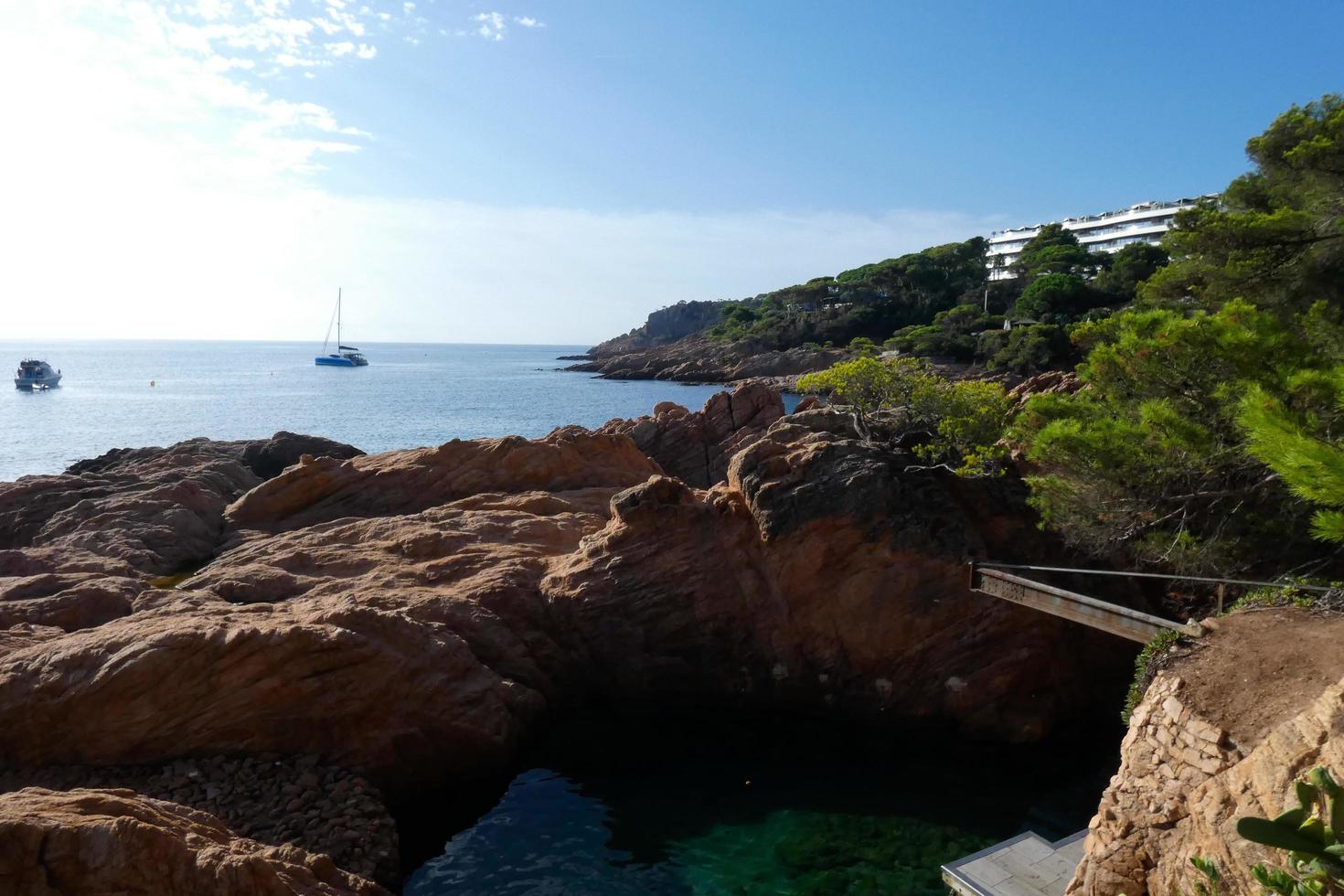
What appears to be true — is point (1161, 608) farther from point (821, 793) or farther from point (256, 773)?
point (256, 773)

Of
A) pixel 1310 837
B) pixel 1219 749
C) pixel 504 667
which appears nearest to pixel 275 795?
pixel 504 667

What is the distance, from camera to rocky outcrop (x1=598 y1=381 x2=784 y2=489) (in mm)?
35594

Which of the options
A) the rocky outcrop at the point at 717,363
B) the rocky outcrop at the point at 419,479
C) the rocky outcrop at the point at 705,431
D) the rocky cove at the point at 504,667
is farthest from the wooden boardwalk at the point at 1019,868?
the rocky outcrop at the point at 717,363

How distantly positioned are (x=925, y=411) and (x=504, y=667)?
9852mm

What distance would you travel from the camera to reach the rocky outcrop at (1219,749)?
6789 millimetres

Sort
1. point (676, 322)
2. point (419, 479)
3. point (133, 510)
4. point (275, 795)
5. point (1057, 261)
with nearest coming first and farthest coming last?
point (275, 795), point (133, 510), point (419, 479), point (1057, 261), point (676, 322)

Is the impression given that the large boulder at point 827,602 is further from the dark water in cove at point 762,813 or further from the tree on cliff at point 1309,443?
the tree on cliff at point 1309,443

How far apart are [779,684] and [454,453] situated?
538 inches

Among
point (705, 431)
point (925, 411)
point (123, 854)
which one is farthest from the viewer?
point (705, 431)

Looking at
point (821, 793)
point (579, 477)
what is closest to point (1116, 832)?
point (821, 793)

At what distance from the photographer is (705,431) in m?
36.6

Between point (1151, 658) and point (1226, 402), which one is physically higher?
point (1226, 402)

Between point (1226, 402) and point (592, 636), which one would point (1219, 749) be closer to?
point (1226, 402)

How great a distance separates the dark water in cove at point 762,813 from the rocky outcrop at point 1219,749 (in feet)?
11.2
